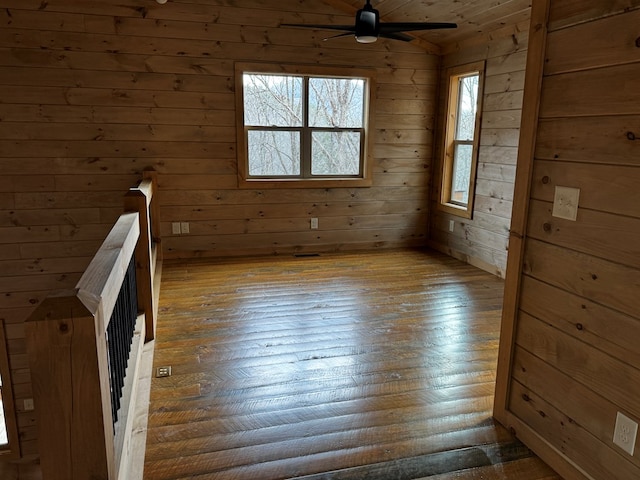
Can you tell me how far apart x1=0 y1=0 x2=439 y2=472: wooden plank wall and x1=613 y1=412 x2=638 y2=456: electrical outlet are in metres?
3.85

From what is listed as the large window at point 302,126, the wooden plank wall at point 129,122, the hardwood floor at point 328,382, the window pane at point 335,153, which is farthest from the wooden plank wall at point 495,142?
the window pane at point 335,153

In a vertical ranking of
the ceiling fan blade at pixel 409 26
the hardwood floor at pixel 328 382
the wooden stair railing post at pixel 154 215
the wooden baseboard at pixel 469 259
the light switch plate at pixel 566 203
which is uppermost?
the ceiling fan blade at pixel 409 26

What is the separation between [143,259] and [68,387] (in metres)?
1.70

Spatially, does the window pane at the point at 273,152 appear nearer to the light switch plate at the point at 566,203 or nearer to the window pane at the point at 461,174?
the window pane at the point at 461,174

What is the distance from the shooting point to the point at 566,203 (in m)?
1.76

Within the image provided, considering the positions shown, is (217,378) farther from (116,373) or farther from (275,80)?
(275,80)

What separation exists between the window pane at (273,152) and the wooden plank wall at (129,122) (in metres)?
0.23

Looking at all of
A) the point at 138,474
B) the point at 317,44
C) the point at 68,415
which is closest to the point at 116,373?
the point at 138,474

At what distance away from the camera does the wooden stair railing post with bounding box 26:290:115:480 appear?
1.10 metres

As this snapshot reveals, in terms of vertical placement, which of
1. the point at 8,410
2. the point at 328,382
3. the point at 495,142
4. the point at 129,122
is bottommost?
the point at 8,410

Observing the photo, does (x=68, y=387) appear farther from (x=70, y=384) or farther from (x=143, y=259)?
(x=143, y=259)

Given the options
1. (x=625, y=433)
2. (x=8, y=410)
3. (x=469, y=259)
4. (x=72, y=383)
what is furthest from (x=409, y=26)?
(x=8, y=410)

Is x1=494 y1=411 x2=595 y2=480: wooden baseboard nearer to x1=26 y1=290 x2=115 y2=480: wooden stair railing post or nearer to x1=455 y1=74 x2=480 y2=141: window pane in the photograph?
x1=26 y1=290 x2=115 y2=480: wooden stair railing post

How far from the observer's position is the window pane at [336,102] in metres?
5.00
